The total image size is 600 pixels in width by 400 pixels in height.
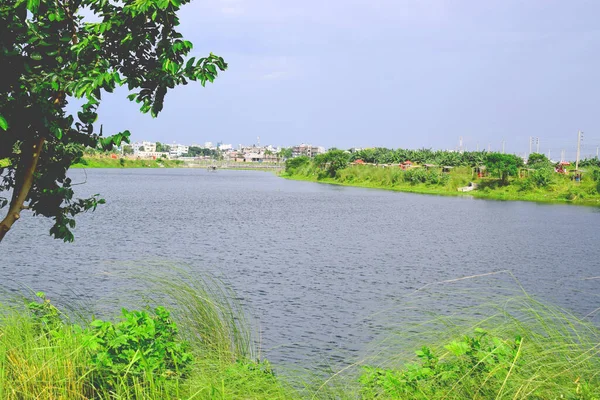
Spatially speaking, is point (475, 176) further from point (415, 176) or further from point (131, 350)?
point (131, 350)

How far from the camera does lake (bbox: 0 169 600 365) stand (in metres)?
12.4

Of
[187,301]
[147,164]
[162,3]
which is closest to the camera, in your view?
[162,3]

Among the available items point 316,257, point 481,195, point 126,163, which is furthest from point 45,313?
point 126,163

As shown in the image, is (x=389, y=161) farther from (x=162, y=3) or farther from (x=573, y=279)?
(x=162, y=3)

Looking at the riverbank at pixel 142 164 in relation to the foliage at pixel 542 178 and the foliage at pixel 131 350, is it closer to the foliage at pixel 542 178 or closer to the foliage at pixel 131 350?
the foliage at pixel 542 178

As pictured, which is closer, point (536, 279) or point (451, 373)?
point (451, 373)

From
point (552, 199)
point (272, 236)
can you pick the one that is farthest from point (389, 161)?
point (272, 236)

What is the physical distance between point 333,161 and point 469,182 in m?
30.5

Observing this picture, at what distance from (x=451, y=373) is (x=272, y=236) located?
74.9 feet

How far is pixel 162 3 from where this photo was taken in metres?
4.11

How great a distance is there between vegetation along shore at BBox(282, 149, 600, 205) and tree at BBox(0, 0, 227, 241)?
5491 centimetres

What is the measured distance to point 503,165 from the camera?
60594mm

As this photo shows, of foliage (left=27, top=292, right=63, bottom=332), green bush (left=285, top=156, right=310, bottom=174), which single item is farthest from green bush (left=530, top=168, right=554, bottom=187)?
foliage (left=27, top=292, right=63, bottom=332)

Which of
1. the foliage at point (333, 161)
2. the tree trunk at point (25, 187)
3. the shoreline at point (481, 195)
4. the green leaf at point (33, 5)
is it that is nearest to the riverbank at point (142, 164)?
the foliage at point (333, 161)
